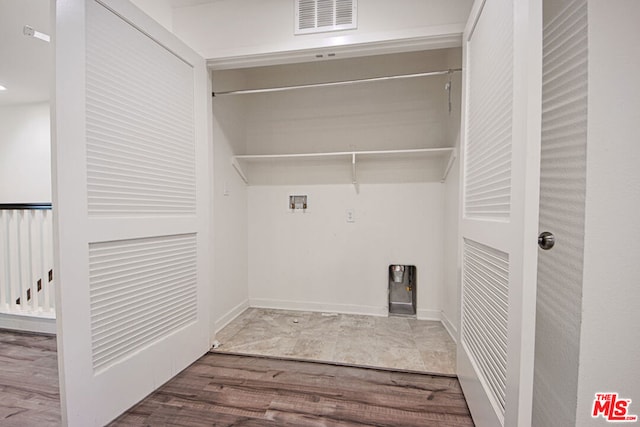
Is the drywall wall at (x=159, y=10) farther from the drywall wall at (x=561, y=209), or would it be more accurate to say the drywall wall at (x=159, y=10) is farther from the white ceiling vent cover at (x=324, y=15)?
the drywall wall at (x=561, y=209)

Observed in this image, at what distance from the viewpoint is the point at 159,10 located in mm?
1876

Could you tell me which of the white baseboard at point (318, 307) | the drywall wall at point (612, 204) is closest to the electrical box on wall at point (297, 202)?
the white baseboard at point (318, 307)

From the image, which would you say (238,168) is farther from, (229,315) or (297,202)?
(229,315)

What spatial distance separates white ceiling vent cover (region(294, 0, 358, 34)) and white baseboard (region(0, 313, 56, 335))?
299cm

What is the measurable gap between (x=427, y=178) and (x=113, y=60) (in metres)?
2.32

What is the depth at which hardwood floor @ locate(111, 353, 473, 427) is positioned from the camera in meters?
1.33

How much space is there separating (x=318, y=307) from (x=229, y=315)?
32.8 inches

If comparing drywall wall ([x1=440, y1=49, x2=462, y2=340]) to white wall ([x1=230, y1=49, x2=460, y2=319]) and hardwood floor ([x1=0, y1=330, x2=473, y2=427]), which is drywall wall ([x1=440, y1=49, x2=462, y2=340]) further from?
hardwood floor ([x1=0, y1=330, x2=473, y2=427])

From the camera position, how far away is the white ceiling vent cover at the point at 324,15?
173cm

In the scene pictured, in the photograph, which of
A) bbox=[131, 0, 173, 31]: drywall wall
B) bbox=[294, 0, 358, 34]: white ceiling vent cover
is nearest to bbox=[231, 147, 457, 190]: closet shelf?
bbox=[294, 0, 358, 34]: white ceiling vent cover

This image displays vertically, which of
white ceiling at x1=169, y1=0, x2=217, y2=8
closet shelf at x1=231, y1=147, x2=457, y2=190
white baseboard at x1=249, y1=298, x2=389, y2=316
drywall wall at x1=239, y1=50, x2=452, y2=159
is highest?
white ceiling at x1=169, y1=0, x2=217, y2=8

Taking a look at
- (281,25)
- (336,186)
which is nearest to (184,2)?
(281,25)

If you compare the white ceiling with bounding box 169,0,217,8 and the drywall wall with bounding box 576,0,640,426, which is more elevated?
the white ceiling with bounding box 169,0,217,8

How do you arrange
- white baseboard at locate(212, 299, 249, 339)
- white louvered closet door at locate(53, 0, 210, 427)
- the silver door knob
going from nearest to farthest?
the silver door knob, white louvered closet door at locate(53, 0, 210, 427), white baseboard at locate(212, 299, 249, 339)
